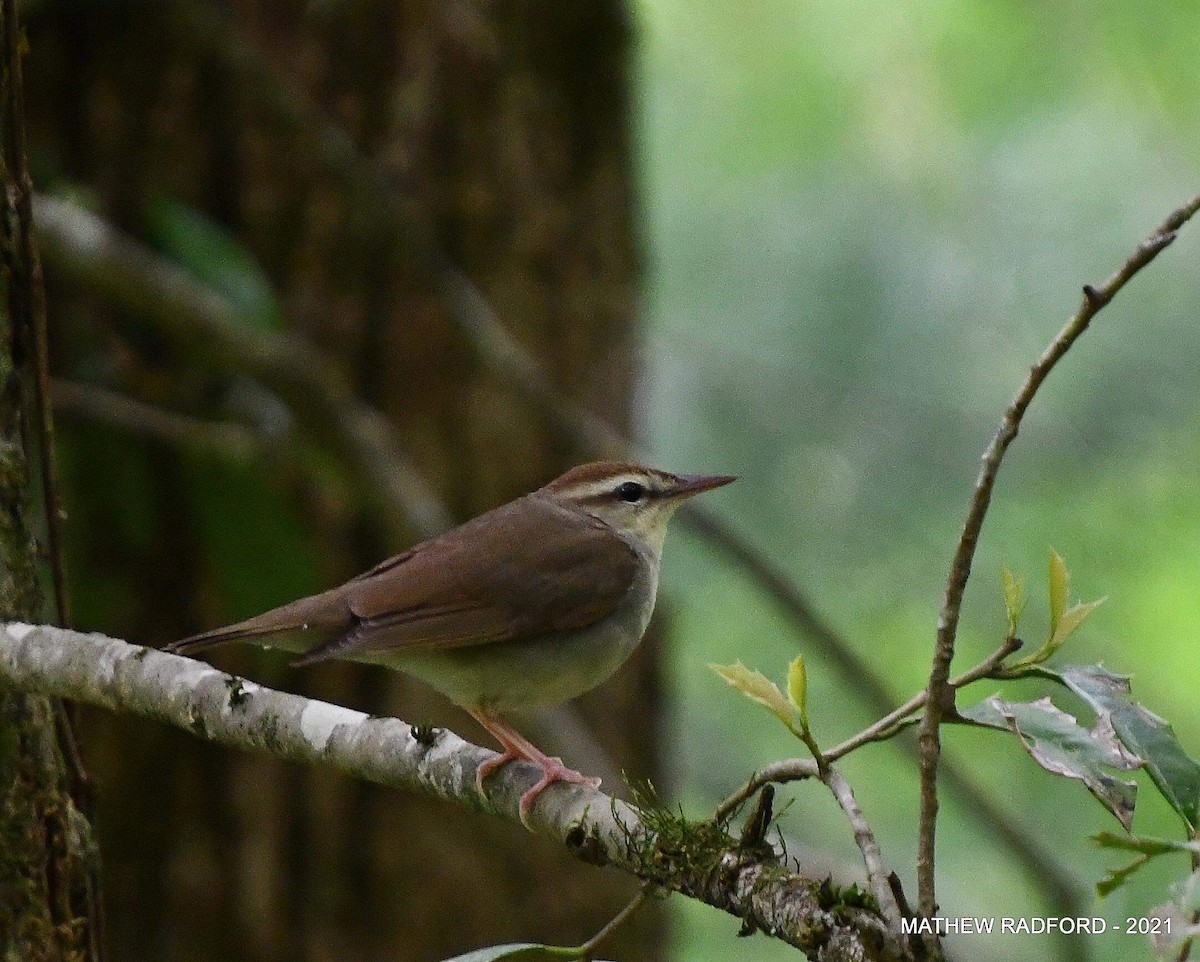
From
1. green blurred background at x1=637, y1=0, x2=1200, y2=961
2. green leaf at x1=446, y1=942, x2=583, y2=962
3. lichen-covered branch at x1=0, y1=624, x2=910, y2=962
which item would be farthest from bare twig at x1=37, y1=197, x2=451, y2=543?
green leaf at x1=446, y1=942, x2=583, y2=962

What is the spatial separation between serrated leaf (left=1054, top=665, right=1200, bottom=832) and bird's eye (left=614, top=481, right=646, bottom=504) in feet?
7.61

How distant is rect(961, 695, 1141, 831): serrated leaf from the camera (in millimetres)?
2018

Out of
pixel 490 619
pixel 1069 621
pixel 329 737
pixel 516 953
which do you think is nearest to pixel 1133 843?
pixel 1069 621

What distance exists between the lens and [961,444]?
295 inches

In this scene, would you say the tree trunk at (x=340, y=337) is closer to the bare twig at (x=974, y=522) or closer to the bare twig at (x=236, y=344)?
the bare twig at (x=236, y=344)

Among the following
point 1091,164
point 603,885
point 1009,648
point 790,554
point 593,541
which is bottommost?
point 1009,648

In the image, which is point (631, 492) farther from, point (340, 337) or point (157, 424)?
point (340, 337)

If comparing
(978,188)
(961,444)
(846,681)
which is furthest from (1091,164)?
(846,681)

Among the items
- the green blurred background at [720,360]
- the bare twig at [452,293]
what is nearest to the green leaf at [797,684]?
the green blurred background at [720,360]

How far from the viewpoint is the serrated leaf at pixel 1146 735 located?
203 cm

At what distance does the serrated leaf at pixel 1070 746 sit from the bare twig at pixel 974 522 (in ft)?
0.68

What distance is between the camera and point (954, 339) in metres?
7.58

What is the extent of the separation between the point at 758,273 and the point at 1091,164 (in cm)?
185

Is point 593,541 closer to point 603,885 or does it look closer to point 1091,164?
point 603,885
